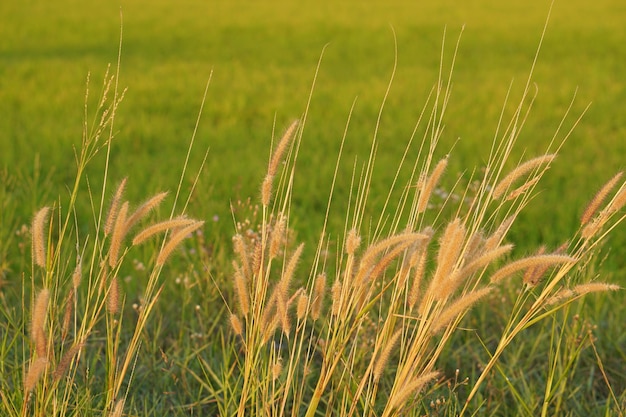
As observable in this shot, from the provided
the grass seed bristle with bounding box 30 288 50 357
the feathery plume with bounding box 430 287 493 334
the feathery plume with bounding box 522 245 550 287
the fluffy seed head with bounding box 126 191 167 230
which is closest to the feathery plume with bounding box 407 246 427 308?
the feathery plume with bounding box 430 287 493 334

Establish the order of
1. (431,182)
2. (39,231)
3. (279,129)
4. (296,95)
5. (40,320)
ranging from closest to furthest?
(40,320) < (39,231) < (431,182) < (279,129) < (296,95)

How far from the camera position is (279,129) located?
730 cm

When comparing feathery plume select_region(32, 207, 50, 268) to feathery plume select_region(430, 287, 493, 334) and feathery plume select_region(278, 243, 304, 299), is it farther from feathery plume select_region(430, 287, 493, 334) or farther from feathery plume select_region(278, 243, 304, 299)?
feathery plume select_region(430, 287, 493, 334)

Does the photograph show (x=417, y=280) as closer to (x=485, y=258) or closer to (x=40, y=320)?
(x=485, y=258)

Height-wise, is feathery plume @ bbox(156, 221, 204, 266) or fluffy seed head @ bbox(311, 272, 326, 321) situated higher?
feathery plume @ bbox(156, 221, 204, 266)

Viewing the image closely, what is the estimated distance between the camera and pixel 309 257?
387 cm

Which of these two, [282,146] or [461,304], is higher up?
[282,146]

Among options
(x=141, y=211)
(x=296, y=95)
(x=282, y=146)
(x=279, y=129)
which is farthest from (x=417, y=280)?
(x=296, y=95)

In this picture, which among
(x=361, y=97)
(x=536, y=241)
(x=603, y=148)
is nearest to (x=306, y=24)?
(x=361, y=97)

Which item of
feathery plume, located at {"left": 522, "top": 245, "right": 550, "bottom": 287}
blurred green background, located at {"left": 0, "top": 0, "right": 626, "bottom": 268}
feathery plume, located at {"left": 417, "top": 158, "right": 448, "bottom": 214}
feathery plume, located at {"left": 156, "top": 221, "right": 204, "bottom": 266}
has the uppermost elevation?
feathery plume, located at {"left": 417, "top": 158, "right": 448, "bottom": 214}

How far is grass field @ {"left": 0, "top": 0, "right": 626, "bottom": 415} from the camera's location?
8.86 feet

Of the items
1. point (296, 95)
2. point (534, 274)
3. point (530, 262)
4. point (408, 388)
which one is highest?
point (530, 262)

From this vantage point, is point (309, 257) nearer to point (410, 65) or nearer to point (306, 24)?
point (410, 65)

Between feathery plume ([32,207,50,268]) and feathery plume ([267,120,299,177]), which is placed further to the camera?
feathery plume ([267,120,299,177])
